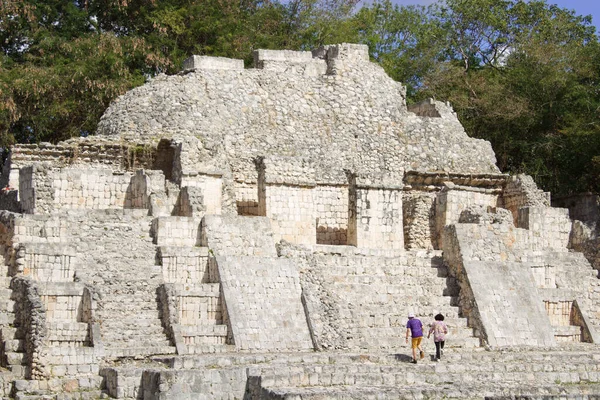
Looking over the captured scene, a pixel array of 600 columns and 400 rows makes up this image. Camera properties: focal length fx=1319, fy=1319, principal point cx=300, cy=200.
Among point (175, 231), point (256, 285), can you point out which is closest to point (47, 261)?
point (175, 231)

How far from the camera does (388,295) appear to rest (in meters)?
27.9

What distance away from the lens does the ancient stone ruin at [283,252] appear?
22703mm

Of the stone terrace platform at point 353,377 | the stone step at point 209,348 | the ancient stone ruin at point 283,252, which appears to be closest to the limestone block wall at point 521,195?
the ancient stone ruin at point 283,252

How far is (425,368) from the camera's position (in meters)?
23.1

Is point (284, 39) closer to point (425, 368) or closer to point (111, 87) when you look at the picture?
point (111, 87)

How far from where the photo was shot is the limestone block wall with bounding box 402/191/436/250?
3302 centimetres

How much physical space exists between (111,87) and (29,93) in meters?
2.26

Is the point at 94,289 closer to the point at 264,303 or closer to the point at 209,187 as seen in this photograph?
the point at 264,303

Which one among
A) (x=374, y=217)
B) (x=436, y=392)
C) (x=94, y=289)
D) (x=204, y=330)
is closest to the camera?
(x=436, y=392)

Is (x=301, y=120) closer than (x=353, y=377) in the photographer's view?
No

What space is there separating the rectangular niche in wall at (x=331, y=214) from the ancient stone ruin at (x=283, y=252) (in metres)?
0.07

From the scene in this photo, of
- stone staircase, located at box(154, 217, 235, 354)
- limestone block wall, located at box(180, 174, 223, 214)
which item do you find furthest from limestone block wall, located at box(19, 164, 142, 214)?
stone staircase, located at box(154, 217, 235, 354)

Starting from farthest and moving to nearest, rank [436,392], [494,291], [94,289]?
1. [494,291]
2. [94,289]
3. [436,392]

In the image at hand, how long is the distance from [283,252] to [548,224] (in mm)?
8662
